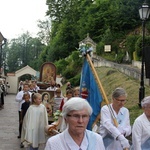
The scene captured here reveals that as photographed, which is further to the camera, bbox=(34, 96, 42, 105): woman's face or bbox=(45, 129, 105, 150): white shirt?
bbox=(34, 96, 42, 105): woman's face

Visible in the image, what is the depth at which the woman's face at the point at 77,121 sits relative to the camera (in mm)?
2955

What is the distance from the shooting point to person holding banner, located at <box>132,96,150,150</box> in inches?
181

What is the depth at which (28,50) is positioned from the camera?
9075 cm

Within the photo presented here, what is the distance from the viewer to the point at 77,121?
2957mm

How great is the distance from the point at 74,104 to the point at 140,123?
1.91 m

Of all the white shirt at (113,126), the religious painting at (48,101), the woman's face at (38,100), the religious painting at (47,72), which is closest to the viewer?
the white shirt at (113,126)

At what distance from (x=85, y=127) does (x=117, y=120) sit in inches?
84.3

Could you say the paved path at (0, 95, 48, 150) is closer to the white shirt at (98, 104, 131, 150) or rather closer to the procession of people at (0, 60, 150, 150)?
the procession of people at (0, 60, 150, 150)

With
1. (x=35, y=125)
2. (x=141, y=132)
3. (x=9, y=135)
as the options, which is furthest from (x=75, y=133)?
(x=9, y=135)

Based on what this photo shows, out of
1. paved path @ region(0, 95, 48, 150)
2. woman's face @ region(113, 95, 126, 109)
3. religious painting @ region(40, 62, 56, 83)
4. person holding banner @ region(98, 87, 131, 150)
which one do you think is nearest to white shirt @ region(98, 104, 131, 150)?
person holding banner @ region(98, 87, 131, 150)

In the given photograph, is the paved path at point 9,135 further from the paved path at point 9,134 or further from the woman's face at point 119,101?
the woman's face at point 119,101

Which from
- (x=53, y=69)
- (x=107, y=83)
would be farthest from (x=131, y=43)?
(x=53, y=69)

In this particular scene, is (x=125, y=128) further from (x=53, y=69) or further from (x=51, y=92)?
(x=53, y=69)

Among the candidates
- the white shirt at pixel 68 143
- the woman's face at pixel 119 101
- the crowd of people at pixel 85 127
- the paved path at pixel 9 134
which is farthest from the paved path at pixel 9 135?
the white shirt at pixel 68 143
